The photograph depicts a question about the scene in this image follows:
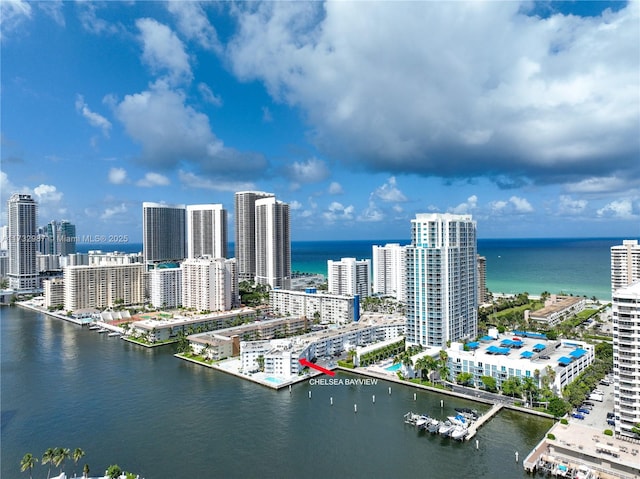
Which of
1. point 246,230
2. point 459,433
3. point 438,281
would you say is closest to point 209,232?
point 246,230

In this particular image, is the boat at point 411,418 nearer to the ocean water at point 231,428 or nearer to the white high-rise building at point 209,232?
the ocean water at point 231,428

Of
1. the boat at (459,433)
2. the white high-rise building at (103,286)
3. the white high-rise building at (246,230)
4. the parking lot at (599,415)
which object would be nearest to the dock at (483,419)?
the boat at (459,433)

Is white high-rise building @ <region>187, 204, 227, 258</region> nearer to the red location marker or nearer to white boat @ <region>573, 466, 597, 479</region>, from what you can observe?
the red location marker

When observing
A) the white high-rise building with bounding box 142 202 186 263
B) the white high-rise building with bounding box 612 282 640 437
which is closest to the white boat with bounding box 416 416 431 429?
the white high-rise building with bounding box 612 282 640 437

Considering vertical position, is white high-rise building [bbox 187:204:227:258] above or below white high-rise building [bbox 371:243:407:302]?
above

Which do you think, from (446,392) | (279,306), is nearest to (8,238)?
(279,306)

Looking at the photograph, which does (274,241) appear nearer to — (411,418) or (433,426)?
(411,418)

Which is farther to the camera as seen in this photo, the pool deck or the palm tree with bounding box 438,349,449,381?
the palm tree with bounding box 438,349,449,381
